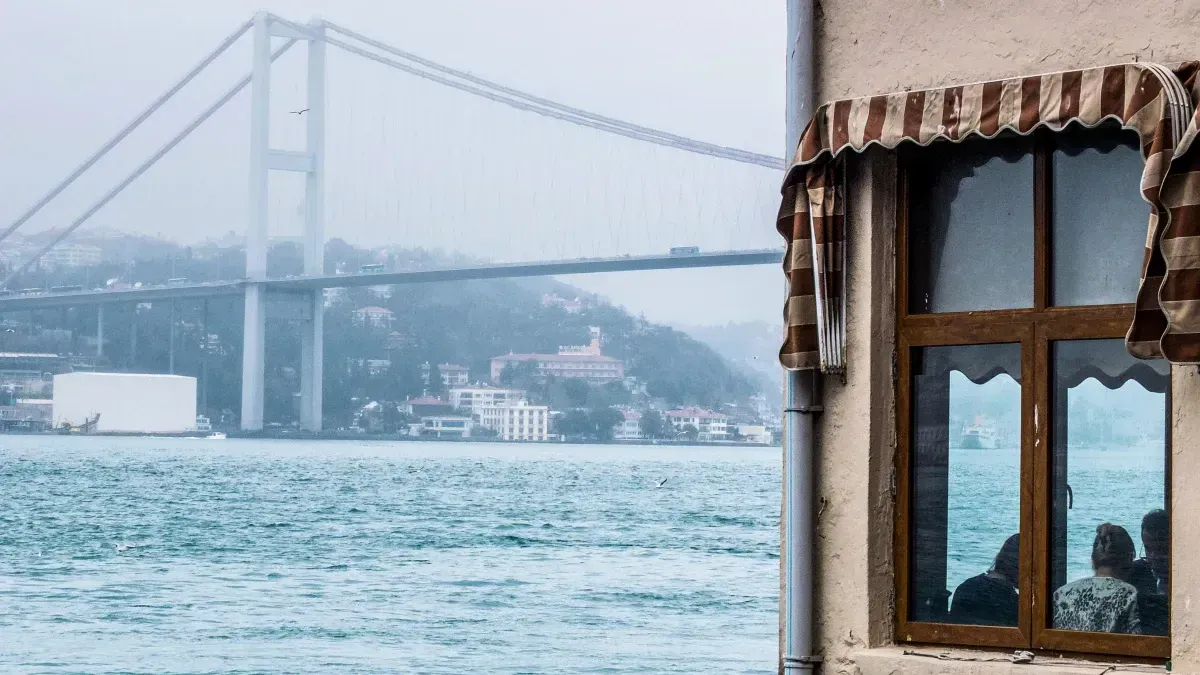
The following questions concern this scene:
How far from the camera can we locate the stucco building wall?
3.47 metres

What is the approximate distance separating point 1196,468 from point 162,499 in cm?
5662

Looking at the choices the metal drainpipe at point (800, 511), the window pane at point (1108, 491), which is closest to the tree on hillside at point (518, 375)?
the metal drainpipe at point (800, 511)

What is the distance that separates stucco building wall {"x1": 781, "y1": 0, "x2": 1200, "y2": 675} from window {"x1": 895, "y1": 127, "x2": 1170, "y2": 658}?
0.14ft

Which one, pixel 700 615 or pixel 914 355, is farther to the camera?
pixel 700 615

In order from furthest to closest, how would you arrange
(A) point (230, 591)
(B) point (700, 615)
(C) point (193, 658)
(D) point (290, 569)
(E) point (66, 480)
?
(E) point (66, 480) < (D) point (290, 569) < (A) point (230, 591) < (B) point (700, 615) < (C) point (193, 658)

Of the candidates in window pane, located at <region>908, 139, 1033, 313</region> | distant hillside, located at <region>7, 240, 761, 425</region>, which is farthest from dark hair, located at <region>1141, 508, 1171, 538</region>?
distant hillside, located at <region>7, 240, 761, 425</region>

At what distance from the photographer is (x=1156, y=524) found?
3322 mm

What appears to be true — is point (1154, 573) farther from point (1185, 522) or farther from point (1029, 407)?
point (1029, 407)

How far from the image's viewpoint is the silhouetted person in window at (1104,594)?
333 centimetres

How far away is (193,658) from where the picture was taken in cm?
2431

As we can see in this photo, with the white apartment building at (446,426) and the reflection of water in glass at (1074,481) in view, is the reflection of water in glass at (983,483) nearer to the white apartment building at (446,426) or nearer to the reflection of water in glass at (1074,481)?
the reflection of water in glass at (1074,481)

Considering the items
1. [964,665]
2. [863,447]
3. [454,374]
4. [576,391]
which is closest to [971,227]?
[863,447]

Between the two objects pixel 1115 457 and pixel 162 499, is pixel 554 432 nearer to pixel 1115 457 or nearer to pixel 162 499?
pixel 162 499

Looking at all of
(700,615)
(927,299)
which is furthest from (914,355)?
(700,615)
